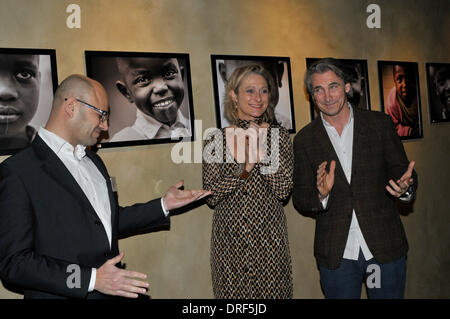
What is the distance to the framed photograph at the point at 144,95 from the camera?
9.18 ft

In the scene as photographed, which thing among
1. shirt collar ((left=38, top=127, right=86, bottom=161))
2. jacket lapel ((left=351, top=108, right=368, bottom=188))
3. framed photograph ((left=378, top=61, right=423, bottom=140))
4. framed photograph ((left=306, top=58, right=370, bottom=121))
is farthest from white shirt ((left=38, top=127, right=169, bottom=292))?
framed photograph ((left=378, top=61, right=423, bottom=140))

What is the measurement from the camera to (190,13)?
3.13 metres

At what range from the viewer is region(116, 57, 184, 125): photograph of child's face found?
2871 mm

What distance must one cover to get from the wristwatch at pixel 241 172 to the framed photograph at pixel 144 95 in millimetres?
587

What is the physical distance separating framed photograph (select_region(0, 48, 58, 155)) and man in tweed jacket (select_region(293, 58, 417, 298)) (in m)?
1.68

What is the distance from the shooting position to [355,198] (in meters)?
2.77

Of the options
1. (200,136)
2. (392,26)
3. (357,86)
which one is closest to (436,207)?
(357,86)

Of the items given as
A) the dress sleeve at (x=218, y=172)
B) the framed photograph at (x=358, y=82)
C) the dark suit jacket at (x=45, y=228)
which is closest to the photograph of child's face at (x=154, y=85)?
the dress sleeve at (x=218, y=172)

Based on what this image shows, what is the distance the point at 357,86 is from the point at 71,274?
122 inches

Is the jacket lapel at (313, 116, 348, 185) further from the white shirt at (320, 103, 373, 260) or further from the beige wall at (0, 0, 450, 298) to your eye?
the beige wall at (0, 0, 450, 298)

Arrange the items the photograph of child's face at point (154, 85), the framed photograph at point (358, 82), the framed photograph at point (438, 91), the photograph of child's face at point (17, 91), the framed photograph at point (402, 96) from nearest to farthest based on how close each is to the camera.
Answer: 1. the photograph of child's face at point (17, 91)
2. the photograph of child's face at point (154, 85)
3. the framed photograph at point (358, 82)
4. the framed photograph at point (402, 96)
5. the framed photograph at point (438, 91)

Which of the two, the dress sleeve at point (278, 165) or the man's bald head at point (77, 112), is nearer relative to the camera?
the man's bald head at point (77, 112)

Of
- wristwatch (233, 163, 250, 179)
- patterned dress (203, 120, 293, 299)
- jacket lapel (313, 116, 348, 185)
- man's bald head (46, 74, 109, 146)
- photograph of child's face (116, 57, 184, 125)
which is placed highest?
photograph of child's face (116, 57, 184, 125)

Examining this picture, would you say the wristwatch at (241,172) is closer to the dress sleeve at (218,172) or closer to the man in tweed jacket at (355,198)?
the dress sleeve at (218,172)
